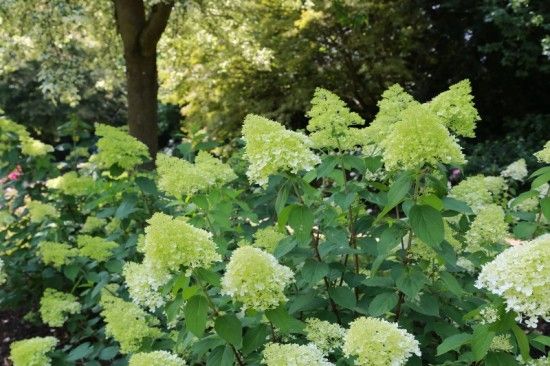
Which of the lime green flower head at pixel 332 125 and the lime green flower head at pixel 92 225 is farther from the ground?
the lime green flower head at pixel 332 125

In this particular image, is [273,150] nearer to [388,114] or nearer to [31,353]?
[388,114]

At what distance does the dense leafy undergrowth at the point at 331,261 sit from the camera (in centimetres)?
161

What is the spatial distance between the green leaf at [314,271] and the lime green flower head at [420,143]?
55cm

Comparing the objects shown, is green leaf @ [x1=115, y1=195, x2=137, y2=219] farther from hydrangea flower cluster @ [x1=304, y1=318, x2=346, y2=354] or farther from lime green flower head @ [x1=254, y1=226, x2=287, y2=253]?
hydrangea flower cluster @ [x1=304, y1=318, x2=346, y2=354]

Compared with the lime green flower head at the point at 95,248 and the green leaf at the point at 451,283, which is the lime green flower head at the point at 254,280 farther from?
the lime green flower head at the point at 95,248

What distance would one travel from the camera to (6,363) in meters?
4.50

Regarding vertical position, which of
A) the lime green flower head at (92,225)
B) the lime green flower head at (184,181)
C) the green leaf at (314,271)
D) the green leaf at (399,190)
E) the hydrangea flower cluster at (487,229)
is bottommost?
the green leaf at (314,271)

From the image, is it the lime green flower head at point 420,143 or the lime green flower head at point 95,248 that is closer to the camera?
the lime green flower head at point 420,143

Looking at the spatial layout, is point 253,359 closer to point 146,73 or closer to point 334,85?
point 146,73

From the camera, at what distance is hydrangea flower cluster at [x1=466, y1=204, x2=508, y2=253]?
2.32 m

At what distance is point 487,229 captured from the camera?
232 centimetres

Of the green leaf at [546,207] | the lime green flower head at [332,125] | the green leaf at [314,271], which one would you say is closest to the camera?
the green leaf at [314,271]

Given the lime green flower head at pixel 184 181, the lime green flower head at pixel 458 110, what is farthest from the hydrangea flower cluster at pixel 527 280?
the lime green flower head at pixel 184 181

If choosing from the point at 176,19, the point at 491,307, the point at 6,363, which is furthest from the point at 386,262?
the point at 176,19
